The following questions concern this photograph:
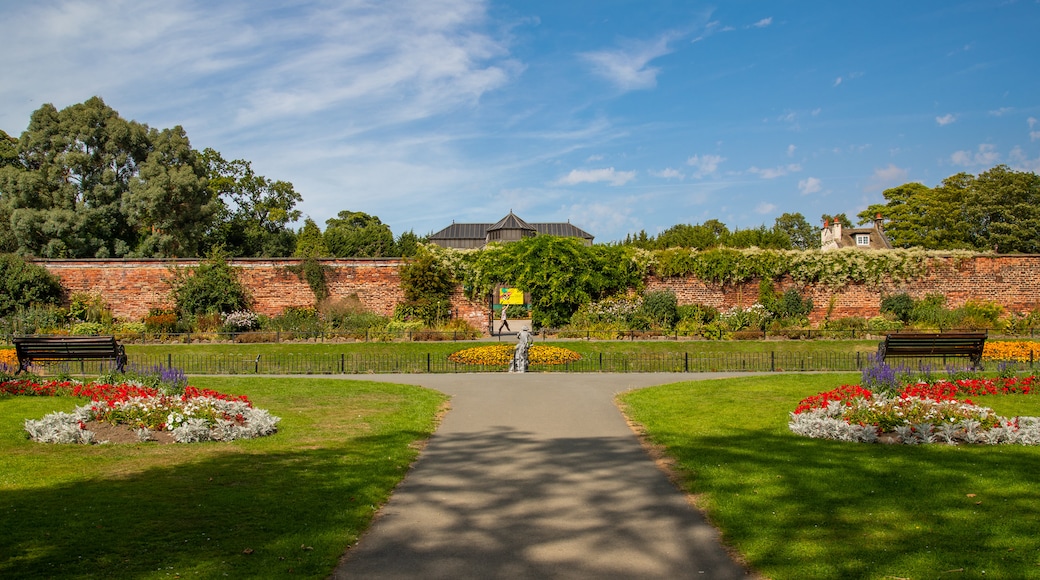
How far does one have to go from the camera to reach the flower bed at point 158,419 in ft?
32.4

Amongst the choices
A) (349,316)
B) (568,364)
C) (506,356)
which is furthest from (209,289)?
(568,364)

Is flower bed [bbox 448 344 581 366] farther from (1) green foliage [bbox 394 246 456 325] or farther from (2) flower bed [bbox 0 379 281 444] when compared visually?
(2) flower bed [bbox 0 379 281 444]

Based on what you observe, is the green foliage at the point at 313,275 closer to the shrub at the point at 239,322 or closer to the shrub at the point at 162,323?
the shrub at the point at 239,322

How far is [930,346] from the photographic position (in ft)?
52.5

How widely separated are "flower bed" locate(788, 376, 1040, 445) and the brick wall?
19628 millimetres

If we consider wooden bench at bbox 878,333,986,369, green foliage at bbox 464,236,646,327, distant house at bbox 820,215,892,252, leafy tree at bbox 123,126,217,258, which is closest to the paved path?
wooden bench at bbox 878,333,986,369

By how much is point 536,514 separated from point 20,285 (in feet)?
94.3

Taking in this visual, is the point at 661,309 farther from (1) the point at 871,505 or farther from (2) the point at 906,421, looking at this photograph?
(1) the point at 871,505

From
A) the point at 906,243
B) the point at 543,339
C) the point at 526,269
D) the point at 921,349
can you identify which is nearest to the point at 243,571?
the point at 921,349

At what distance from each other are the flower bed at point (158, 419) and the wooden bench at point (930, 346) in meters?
12.0

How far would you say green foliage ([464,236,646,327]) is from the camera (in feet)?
95.2

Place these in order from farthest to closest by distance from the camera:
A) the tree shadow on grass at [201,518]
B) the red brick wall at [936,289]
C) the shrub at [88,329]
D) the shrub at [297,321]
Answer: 1. the red brick wall at [936,289]
2. the shrub at [297,321]
3. the shrub at [88,329]
4. the tree shadow on grass at [201,518]

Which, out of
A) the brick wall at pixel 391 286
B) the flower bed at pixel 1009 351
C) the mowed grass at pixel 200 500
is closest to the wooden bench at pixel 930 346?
the flower bed at pixel 1009 351

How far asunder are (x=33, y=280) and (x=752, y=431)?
28032 mm
